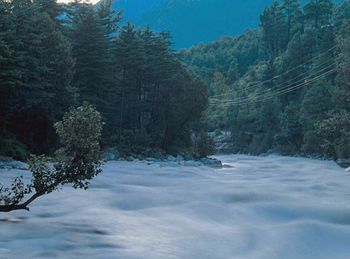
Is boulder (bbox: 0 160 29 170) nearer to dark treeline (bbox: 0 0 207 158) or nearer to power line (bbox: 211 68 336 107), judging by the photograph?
dark treeline (bbox: 0 0 207 158)

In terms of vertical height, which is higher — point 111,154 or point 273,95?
point 273,95

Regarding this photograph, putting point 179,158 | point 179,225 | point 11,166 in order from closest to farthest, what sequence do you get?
point 179,225 < point 11,166 < point 179,158

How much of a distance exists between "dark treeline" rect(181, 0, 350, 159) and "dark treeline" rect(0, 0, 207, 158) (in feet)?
51.4

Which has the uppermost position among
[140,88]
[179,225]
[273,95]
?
[273,95]

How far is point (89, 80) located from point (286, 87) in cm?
4711

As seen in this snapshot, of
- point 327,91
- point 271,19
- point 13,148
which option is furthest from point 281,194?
point 271,19

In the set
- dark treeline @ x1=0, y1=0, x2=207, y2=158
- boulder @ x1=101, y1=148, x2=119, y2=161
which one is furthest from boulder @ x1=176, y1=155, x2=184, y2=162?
boulder @ x1=101, y1=148, x2=119, y2=161

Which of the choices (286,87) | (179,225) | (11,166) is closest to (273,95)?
(286,87)

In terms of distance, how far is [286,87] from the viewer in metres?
75.9

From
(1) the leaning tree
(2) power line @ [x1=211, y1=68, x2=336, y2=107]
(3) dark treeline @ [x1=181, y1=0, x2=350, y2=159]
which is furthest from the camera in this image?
(2) power line @ [x1=211, y1=68, x2=336, y2=107]

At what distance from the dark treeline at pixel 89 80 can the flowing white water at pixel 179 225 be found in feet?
34.8

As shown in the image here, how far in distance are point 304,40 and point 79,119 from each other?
7480cm

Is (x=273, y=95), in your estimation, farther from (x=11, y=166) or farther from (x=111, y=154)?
(x=11, y=166)

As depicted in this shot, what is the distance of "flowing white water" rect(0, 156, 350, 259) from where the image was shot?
8031 mm
